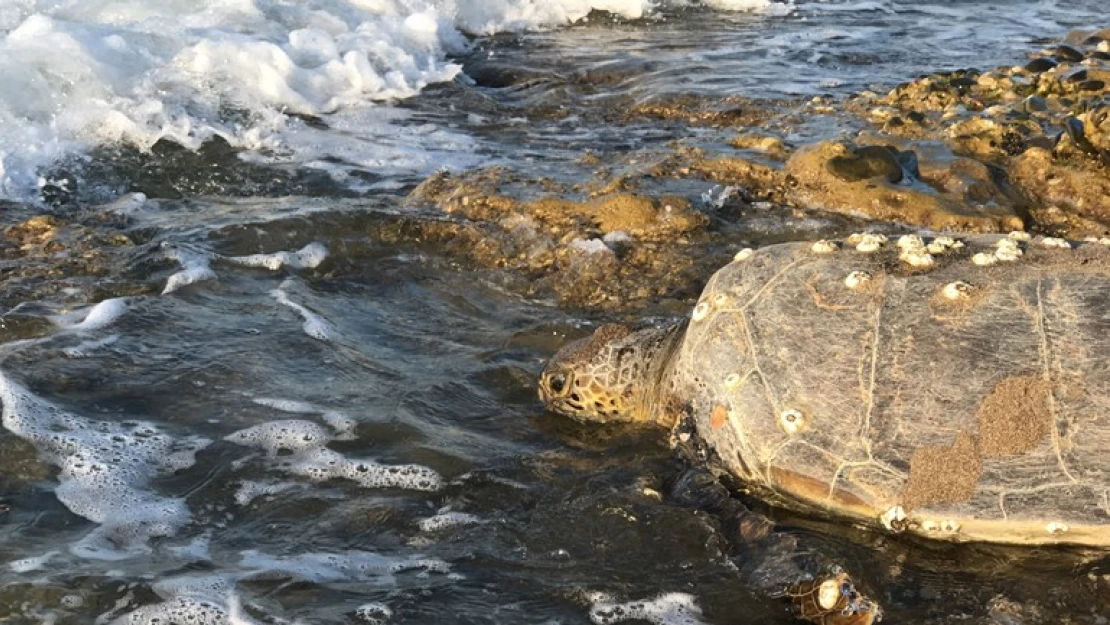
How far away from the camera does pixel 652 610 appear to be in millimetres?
3139

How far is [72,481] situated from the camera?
11.9 ft

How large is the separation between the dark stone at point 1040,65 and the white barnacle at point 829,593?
7119 mm

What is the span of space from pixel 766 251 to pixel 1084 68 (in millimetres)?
6280

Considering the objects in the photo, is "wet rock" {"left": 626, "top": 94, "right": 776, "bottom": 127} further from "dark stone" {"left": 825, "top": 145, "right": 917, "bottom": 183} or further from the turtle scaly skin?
the turtle scaly skin

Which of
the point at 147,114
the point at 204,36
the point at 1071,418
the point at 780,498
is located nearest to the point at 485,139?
the point at 147,114

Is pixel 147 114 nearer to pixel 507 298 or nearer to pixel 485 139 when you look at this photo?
pixel 485 139

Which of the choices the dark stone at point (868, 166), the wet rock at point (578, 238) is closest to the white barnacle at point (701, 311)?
the wet rock at point (578, 238)

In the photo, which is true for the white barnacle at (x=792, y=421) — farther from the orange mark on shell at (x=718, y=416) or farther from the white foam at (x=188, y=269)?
the white foam at (x=188, y=269)

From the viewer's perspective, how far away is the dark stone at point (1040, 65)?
29.0ft

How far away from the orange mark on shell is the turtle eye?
2.31 ft

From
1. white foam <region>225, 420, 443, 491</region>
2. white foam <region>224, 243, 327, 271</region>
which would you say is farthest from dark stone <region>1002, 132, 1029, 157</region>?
white foam <region>225, 420, 443, 491</region>

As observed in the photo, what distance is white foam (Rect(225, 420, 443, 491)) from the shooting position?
12.4 feet

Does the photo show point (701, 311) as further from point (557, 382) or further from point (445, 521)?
point (445, 521)

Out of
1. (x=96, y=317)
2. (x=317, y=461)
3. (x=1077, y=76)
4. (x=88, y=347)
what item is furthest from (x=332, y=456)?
(x=1077, y=76)
